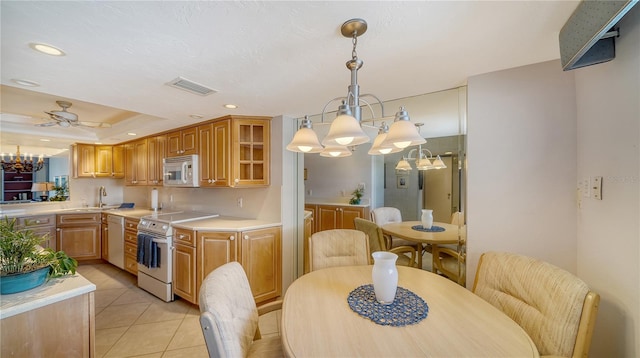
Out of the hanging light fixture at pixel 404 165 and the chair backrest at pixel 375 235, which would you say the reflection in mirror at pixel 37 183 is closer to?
the chair backrest at pixel 375 235

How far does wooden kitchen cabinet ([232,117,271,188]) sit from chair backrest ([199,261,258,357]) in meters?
1.67

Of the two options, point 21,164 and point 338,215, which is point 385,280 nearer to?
point 338,215

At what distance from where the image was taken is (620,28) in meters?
1.14

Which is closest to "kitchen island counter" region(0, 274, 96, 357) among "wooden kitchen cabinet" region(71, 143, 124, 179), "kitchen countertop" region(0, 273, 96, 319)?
"kitchen countertop" region(0, 273, 96, 319)

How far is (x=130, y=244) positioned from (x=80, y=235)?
1.39m

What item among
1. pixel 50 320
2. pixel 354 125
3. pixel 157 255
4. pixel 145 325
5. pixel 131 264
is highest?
pixel 354 125

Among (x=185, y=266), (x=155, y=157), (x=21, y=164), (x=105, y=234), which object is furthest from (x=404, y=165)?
(x=21, y=164)

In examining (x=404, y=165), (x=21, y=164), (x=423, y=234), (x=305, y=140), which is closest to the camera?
(x=305, y=140)

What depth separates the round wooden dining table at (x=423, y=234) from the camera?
2.06 meters

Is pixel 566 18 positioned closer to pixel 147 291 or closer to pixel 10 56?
pixel 10 56

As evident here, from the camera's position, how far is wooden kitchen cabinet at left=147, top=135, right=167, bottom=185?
3.72 meters

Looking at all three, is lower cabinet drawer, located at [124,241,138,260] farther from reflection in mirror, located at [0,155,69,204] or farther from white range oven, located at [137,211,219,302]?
reflection in mirror, located at [0,155,69,204]

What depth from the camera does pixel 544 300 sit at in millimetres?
1154

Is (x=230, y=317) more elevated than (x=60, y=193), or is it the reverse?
(x=60, y=193)
